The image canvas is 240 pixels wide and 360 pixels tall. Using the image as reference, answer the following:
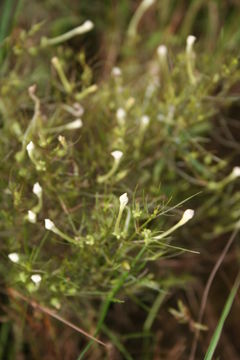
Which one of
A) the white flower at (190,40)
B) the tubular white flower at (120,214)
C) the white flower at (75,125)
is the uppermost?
the white flower at (190,40)

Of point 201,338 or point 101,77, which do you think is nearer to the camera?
point 201,338

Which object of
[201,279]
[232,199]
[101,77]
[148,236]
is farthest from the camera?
[101,77]

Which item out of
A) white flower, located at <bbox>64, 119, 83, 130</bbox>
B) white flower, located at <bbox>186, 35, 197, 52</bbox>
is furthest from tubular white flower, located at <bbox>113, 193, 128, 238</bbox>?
white flower, located at <bbox>186, 35, 197, 52</bbox>

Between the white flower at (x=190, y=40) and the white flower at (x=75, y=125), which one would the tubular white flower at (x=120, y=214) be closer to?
the white flower at (x=75, y=125)

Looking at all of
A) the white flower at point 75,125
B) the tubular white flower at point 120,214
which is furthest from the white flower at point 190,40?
the tubular white flower at point 120,214

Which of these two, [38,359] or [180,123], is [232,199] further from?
[38,359]

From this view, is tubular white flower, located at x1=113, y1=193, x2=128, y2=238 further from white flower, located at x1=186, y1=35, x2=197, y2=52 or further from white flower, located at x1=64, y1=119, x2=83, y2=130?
white flower, located at x1=186, y1=35, x2=197, y2=52

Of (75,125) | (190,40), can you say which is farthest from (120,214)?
(190,40)

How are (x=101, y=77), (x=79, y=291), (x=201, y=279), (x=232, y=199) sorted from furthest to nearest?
(x=101, y=77), (x=201, y=279), (x=232, y=199), (x=79, y=291)

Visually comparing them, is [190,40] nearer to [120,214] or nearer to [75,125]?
[75,125]

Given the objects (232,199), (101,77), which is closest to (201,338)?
(232,199)

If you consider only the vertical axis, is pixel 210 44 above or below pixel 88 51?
below
